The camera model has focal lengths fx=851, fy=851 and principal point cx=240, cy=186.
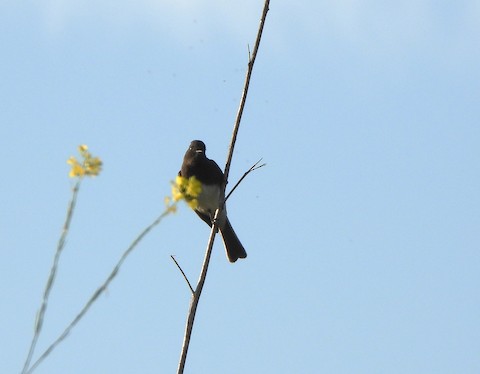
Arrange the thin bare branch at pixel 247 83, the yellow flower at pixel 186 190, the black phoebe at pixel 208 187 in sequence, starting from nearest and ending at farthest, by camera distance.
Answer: the yellow flower at pixel 186 190
the thin bare branch at pixel 247 83
the black phoebe at pixel 208 187

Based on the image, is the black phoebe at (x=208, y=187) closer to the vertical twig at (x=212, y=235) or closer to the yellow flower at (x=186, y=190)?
the vertical twig at (x=212, y=235)

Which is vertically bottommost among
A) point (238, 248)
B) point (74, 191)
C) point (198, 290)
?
point (74, 191)

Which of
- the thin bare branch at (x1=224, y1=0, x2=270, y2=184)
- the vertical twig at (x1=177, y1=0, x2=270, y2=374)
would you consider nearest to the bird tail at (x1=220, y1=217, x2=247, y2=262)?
the vertical twig at (x1=177, y1=0, x2=270, y2=374)

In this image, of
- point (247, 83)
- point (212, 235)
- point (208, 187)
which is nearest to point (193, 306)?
point (212, 235)

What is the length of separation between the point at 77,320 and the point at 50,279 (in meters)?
0.10

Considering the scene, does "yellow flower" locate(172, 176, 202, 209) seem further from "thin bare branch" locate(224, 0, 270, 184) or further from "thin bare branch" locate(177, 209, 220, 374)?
"thin bare branch" locate(224, 0, 270, 184)

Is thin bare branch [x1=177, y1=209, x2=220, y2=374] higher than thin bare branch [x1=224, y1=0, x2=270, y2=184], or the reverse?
thin bare branch [x1=224, y1=0, x2=270, y2=184]

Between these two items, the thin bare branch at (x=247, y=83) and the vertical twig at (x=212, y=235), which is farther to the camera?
the thin bare branch at (x=247, y=83)

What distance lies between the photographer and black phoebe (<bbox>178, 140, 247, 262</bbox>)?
9227mm

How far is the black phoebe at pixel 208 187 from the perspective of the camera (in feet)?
30.3

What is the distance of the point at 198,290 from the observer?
3.41 meters

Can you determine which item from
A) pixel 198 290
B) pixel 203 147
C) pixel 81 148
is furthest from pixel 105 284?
pixel 203 147

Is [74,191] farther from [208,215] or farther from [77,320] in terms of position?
[208,215]

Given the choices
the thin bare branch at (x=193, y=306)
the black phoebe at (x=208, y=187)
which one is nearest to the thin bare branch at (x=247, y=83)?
the thin bare branch at (x=193, y=306)
